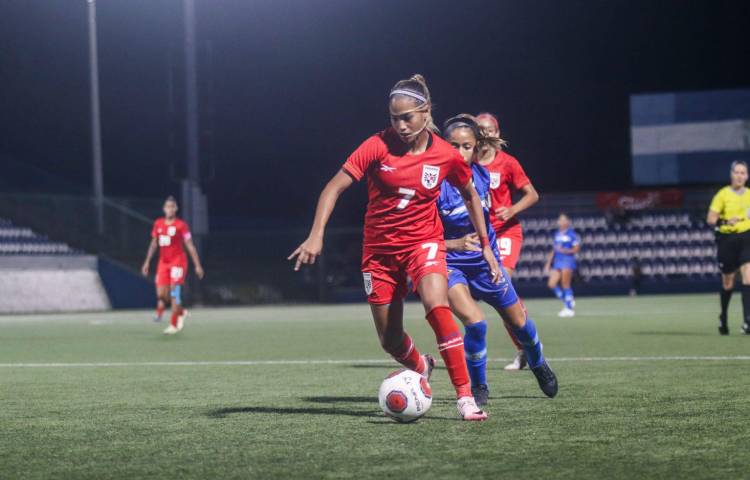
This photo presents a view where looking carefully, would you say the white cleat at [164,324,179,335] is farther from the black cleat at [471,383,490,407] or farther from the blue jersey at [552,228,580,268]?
the black cleat at [471,383,490,407]

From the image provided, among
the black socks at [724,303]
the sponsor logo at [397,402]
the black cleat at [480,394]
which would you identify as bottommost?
the black socks at [724,303]

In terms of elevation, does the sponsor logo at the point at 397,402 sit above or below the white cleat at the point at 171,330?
above

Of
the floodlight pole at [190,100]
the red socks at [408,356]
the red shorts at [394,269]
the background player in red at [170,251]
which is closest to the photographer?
the red shorts at [394,269]

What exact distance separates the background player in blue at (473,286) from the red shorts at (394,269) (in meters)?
0.57

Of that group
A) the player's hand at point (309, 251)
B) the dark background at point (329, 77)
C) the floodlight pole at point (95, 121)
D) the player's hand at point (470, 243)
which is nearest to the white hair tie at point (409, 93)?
the player's hand at point (309, 251)

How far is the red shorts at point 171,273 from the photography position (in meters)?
18.6

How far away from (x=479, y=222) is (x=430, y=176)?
1.81 feet

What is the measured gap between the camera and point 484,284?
24.8 feet

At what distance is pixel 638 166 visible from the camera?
120 feet

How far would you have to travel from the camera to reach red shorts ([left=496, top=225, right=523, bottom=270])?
9.61 metres

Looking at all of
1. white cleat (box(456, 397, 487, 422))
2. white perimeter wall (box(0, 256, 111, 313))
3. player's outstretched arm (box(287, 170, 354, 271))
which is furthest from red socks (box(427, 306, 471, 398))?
white perimeter wall (box(0, 256, 111, 313))

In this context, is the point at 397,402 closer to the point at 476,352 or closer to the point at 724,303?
the point at 476,352

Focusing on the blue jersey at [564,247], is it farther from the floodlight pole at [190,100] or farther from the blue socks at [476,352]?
the blue socks at [476,352]

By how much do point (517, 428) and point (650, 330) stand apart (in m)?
10.6
